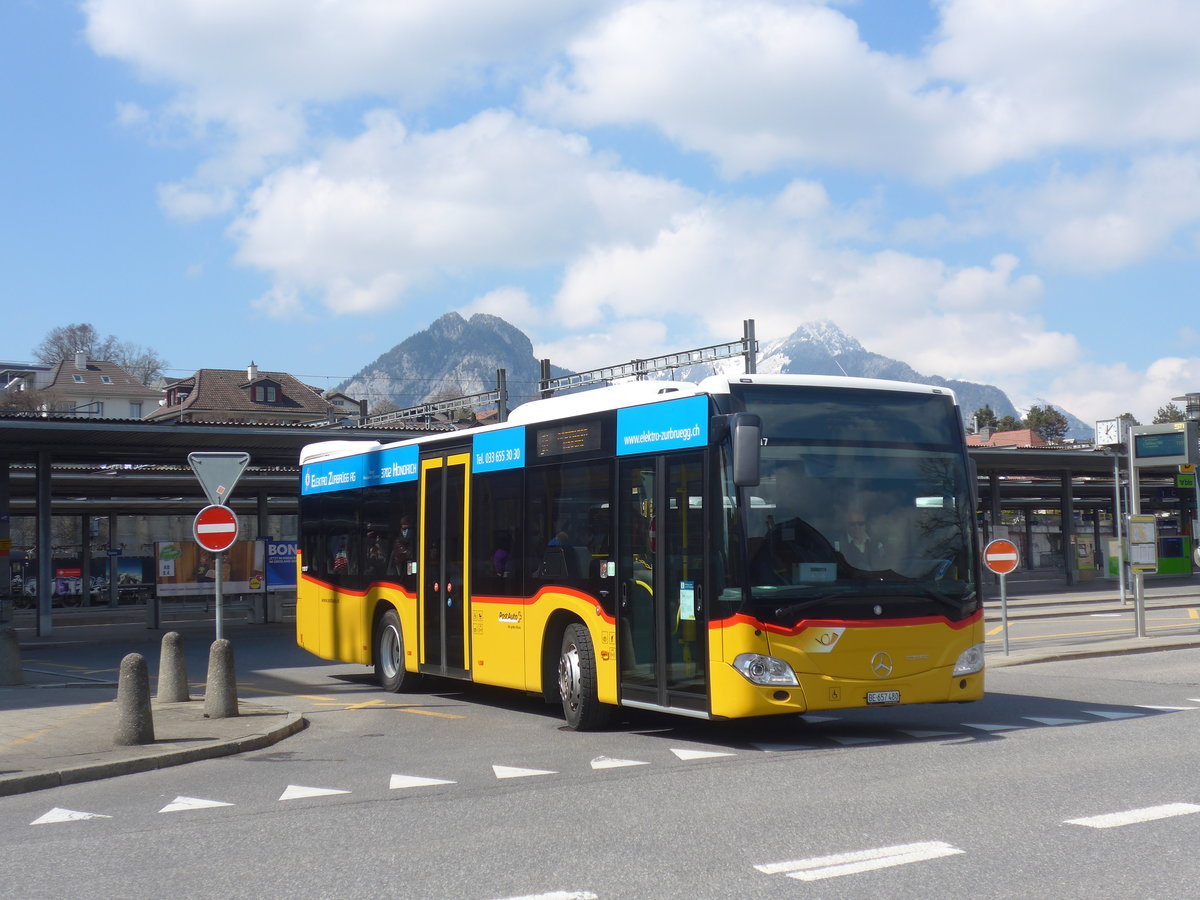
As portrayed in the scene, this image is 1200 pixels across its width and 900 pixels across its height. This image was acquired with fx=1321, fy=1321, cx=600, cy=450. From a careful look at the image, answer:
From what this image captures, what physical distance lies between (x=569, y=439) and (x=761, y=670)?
343cm

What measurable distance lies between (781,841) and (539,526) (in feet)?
20.9

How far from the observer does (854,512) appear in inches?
424

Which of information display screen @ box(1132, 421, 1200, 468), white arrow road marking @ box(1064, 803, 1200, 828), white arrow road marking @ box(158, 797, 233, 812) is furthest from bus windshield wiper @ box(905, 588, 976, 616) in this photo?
information display screen @ box(1132, 421, 1200, 468)

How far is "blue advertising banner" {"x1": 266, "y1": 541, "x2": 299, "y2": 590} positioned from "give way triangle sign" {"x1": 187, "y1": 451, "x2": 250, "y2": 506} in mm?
19476

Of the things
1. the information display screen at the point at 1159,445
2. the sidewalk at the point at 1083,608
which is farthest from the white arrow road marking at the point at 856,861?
the information display screen at the point at 1159,445

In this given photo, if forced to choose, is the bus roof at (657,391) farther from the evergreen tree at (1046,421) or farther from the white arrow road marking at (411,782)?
the evergreen tree at (1046,421)

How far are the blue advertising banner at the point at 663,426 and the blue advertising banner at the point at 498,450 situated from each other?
6.19ft

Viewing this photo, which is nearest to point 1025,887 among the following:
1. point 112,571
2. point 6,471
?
point 6,471

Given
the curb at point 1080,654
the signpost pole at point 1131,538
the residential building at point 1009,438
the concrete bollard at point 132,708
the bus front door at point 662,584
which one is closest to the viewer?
the bus front door at point 662,584

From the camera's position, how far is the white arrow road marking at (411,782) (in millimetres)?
9516

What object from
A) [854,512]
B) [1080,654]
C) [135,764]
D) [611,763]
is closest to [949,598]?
[854,512]

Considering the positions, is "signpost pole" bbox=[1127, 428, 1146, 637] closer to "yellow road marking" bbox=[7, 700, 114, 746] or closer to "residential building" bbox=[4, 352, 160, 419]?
"yellow road marking" bbox=[7, 700, 114, 746]

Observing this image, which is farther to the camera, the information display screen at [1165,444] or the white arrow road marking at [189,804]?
the information display screen at [1165,444]

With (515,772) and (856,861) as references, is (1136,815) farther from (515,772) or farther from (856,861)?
(515,772)
